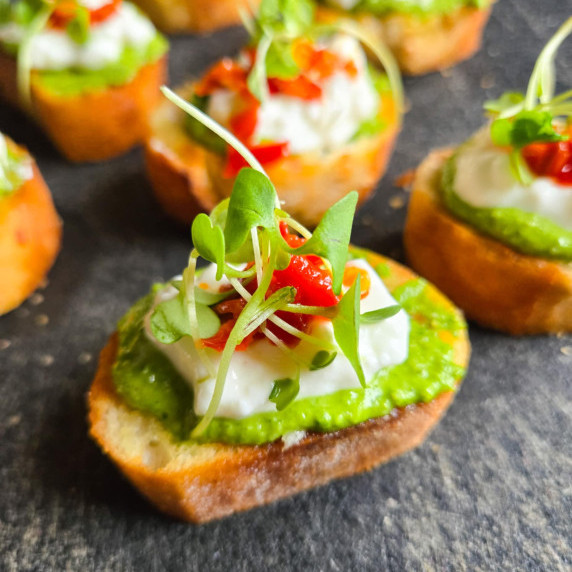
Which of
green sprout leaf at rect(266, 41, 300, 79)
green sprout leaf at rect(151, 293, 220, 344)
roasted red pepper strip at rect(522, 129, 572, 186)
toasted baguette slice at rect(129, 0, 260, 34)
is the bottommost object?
toasted baguette slice at rect(129, 0, 260, 34)

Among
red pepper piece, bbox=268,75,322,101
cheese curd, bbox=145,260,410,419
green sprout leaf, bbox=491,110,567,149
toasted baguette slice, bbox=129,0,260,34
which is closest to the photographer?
cheese curd, bbox=145,260,410,419

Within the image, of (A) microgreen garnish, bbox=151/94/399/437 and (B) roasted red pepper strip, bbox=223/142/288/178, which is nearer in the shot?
(A) microgreen garnish, bbox=151/94/399/437

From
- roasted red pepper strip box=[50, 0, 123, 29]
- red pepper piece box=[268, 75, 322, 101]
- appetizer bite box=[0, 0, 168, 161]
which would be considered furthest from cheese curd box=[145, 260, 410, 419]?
roasted red pepper strip box=[50, 0, 123, 29]

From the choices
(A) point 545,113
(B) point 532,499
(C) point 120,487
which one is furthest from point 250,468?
(A) point 545,113

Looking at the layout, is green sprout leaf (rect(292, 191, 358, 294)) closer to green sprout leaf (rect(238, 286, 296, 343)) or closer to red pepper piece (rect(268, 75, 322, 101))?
green sprout leaf (rect(238, 286, 296, 343))

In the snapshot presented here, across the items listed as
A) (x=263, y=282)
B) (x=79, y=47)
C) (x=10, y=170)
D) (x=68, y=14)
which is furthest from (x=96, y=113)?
(x=263, y=282)

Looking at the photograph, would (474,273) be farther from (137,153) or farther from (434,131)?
(137,153)

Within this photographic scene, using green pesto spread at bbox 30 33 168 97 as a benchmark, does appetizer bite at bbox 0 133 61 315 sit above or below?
below
